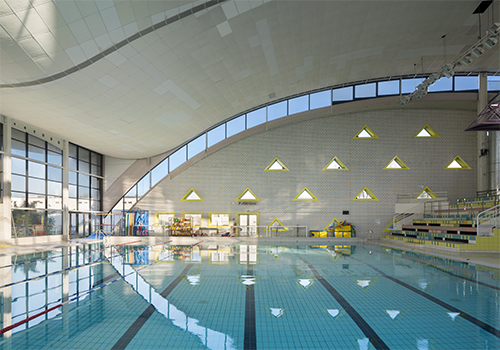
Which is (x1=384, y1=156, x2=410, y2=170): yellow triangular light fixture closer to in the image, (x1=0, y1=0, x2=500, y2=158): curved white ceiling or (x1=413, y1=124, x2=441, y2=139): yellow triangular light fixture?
(x1=413, y1=124, x2=441, y2=139): yellow triangular light fixture

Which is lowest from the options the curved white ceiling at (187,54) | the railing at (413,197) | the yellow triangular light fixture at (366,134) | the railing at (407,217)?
the railing at (407,217)

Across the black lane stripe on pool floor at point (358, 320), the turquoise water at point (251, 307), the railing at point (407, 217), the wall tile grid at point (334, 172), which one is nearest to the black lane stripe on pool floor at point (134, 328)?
the turquoise water at point (251, 307)

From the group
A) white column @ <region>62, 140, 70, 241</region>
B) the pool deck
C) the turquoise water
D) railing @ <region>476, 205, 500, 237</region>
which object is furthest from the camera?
white column @ <region>62, 140, 70, 241</region>

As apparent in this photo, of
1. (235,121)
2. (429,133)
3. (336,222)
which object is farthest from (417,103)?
(235,121)

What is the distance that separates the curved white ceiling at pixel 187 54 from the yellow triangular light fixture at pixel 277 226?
604 centimetres

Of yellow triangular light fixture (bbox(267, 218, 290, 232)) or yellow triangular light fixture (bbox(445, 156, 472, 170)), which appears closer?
yellow triangular light fixture (bbox(445, 156, 472, 170))

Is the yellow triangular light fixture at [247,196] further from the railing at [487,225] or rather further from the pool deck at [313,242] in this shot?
the railing at [487,225]

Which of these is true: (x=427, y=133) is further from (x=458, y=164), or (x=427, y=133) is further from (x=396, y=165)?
(x=396, y=165)

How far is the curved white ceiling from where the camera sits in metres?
7.28

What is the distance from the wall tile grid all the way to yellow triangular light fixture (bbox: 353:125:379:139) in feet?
0.56

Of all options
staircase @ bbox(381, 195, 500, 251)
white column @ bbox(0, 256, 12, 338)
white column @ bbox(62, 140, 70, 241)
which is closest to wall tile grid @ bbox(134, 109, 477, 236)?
staircase @ bbox(381, 195, 500, 251)

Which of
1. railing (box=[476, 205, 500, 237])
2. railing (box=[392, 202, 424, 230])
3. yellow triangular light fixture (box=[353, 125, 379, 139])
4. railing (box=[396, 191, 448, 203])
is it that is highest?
yellow triangular light fixture (box=[353, 125, 379, 139])

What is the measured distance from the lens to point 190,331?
3283 mm

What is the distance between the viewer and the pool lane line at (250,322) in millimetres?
2997
